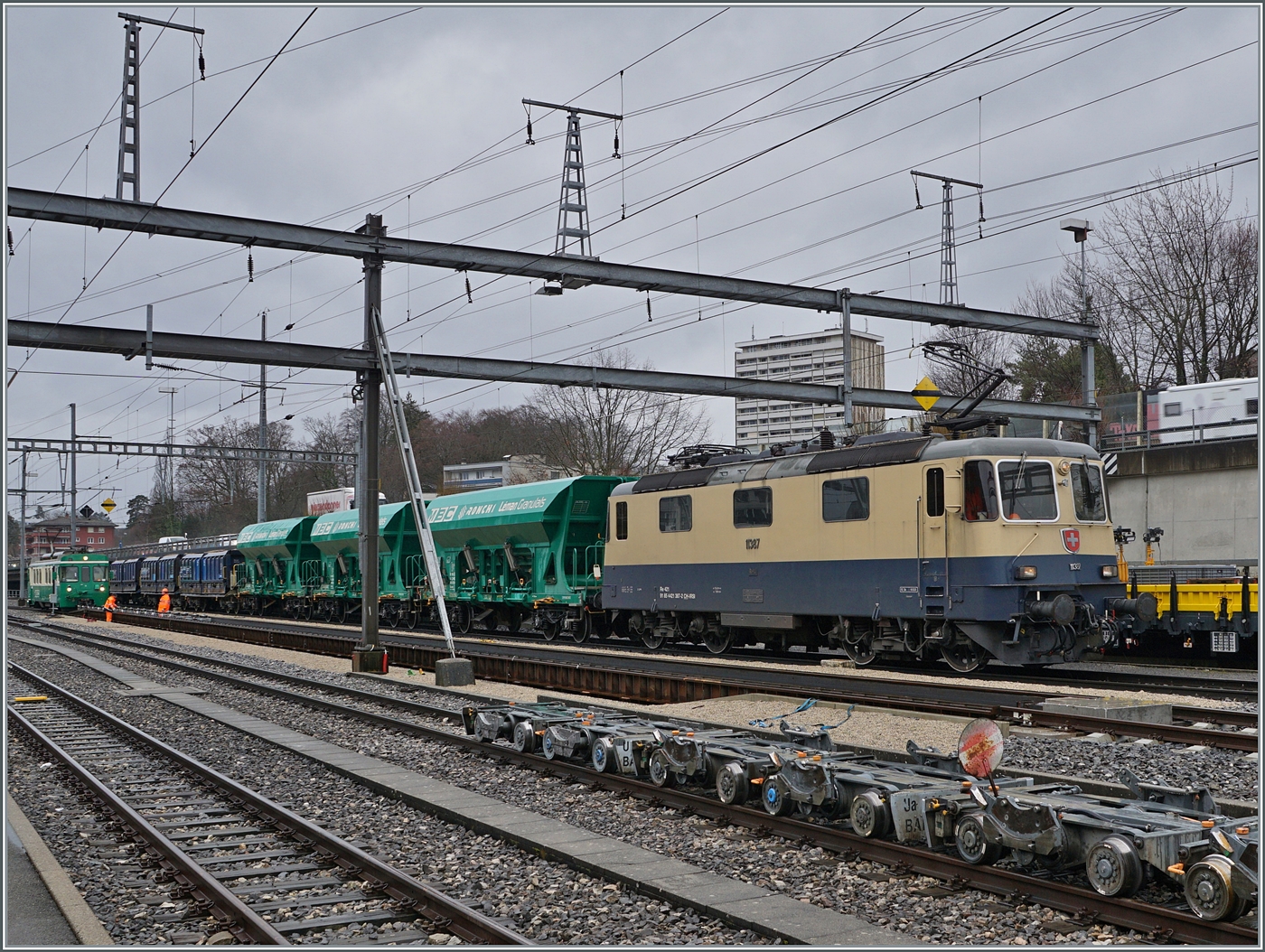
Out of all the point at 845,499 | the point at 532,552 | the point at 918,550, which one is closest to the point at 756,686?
the point at 918,550

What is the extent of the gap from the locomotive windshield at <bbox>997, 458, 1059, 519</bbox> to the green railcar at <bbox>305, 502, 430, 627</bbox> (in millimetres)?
18949

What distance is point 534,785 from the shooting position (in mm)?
10383

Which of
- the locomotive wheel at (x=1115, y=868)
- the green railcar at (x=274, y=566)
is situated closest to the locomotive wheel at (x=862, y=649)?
the locomotive wheel at (x=1115, y=868)

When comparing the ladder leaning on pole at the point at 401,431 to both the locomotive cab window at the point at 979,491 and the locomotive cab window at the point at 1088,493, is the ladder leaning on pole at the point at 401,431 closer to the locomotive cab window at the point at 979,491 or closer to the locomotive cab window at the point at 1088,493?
the locomotive cab window at the point at 979,491

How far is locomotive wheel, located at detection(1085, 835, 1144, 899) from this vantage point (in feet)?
19.9

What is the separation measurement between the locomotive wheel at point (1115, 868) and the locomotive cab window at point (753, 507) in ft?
44.7

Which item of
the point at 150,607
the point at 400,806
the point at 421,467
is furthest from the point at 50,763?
the point at 421,467

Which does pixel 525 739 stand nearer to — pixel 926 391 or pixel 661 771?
pixel 661 771

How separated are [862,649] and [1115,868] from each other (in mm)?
13127

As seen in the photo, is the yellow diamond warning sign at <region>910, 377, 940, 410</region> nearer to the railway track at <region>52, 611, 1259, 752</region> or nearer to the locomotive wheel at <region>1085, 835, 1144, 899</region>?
the railway track at <region>52, 611, 1259, 752</region>

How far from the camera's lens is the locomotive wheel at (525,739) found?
37.3ft

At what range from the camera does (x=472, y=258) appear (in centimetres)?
2194

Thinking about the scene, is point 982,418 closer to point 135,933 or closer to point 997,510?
point 997,510

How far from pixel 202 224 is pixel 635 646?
12667 millimetres
